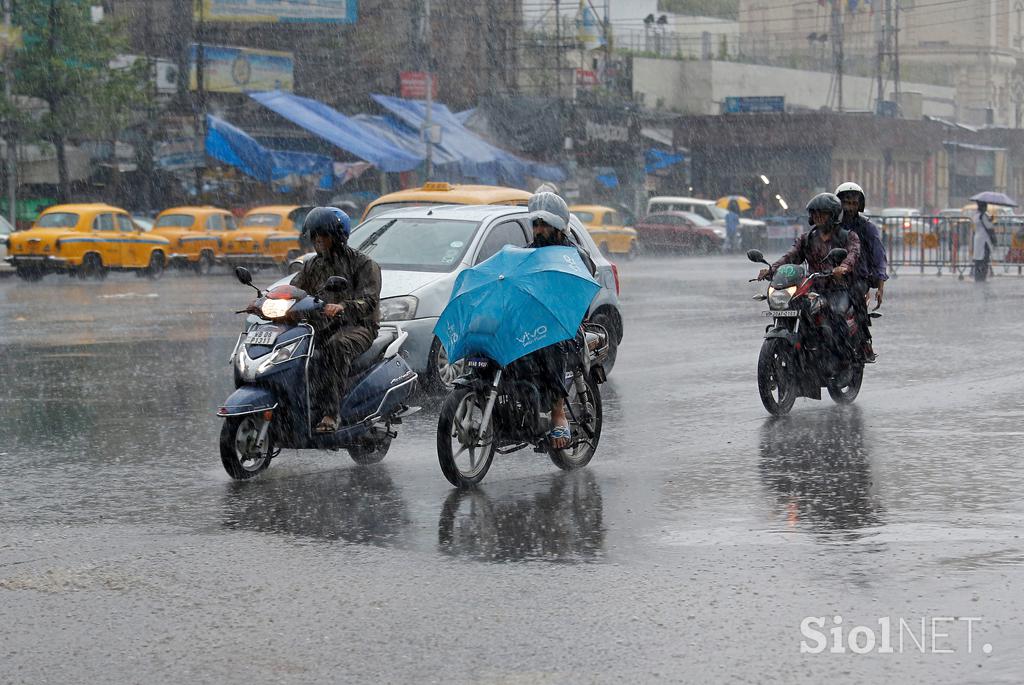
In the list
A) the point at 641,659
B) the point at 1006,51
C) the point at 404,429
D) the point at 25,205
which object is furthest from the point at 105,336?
the point at 1006,51

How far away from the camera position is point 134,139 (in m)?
42.7

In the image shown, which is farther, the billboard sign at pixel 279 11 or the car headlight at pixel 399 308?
the billboard sign at pixel 279 11

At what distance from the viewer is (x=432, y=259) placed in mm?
13680

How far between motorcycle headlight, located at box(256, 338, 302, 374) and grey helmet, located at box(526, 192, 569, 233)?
60.2 inches

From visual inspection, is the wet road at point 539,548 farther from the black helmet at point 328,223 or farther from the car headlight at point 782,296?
the black helmet at point 328,223

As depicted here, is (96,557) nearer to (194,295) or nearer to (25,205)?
(194,295)

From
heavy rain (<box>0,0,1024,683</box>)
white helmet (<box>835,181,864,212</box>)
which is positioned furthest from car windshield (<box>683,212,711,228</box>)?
white helmet (<box>835,181,864,212</box>)

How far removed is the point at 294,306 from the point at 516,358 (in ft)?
4.25

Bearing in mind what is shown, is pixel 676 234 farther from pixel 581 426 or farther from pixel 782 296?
pixel 581 426

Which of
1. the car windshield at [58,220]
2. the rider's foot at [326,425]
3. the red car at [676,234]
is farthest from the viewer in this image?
the red car at [676,234]

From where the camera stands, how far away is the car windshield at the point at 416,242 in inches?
537

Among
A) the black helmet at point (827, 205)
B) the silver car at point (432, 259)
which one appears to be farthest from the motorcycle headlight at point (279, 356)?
the black helmet at point (827, 205)

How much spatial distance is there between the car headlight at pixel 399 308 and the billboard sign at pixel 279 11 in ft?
109

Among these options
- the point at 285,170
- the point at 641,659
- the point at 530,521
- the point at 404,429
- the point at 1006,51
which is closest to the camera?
the point at 641,659
